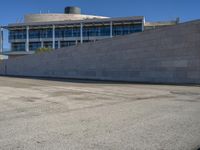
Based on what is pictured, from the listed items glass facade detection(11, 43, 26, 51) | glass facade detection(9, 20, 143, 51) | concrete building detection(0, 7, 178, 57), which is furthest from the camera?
glass facade detection(11, 43, 26, 51)

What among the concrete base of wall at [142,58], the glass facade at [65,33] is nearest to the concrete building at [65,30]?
the glass facade at [65,33]

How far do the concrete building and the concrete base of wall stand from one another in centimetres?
4464

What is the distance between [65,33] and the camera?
89312 millimetres

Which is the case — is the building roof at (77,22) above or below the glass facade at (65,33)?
above

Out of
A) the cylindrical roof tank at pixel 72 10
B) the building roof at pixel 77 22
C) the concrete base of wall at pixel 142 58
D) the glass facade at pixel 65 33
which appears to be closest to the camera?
the concrete base of wall at pixel 142 58

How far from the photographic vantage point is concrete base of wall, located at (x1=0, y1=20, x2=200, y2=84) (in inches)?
898

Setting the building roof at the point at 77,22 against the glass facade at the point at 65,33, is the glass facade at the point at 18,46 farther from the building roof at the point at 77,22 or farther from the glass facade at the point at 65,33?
the building roof at the point at 77,22

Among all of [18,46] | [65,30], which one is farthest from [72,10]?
[18,46]

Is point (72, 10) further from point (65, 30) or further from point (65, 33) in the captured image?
point (65, 33)

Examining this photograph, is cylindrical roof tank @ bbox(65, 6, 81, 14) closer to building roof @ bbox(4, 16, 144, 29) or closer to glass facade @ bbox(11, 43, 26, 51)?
building roof @ bbox(4, 16, 144, 29)

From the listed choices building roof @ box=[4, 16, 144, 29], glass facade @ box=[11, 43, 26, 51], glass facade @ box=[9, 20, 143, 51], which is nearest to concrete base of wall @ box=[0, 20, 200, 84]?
building roof @ box=[4, 16, 144, 29]

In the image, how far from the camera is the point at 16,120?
816 centimetres

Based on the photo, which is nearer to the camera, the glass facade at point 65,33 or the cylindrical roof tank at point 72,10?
the glass facade at point 65,33

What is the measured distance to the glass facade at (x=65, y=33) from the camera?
84.6 m
